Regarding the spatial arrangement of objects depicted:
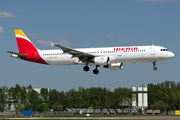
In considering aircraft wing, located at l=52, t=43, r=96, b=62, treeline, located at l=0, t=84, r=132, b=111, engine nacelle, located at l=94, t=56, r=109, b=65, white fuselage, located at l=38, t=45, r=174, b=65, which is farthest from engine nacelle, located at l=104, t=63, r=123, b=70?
treeline, located at l=0, t=84, r=132, b=111

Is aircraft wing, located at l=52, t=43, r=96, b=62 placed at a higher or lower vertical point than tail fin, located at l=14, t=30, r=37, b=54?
lower

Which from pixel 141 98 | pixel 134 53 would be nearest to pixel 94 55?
pixel 134 53

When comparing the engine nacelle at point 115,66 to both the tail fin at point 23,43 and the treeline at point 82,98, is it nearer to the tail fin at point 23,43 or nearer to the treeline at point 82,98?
the tail fin at point 23,43

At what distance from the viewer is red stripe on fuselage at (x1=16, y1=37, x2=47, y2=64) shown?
61.9 m

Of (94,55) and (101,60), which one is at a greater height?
(94,55)

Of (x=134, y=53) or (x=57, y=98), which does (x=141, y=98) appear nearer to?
(x=57, y=98)

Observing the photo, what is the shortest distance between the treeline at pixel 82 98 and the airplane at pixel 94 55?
235 ft

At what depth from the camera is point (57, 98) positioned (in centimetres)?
16088

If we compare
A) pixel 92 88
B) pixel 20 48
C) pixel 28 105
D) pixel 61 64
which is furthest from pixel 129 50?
pixel 92 88

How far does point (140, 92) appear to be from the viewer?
14300cm

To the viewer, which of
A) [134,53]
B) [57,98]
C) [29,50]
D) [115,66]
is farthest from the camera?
[57,98]

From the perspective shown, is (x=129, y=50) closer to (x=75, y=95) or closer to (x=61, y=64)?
(x=61, y=64)

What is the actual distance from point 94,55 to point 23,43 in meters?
18.1

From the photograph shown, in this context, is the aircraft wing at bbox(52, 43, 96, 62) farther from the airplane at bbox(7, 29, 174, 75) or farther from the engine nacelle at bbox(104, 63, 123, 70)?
the engine nacelle at bbox(104, 63, 123, 70)
